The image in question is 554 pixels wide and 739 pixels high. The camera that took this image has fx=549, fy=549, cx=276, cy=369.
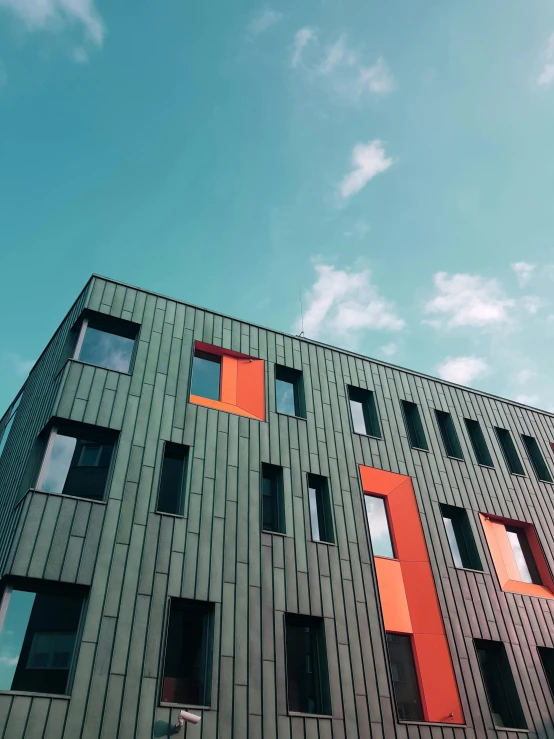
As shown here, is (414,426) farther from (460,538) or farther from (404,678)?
(404,678)

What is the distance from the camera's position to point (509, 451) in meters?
22.2

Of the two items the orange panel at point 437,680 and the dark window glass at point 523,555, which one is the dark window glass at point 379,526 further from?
the dark window glass at point 523,555

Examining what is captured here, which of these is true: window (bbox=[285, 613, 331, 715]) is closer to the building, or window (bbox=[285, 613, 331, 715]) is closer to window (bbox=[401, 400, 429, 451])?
the building

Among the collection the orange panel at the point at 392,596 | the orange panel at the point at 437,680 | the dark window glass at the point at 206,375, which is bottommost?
the orange panel at the point at 437,680

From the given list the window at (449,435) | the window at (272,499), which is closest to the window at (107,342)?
the window at (272,499)

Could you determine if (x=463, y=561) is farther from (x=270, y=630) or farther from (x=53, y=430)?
(x=53, y=430)

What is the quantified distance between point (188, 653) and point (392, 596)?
6.10m

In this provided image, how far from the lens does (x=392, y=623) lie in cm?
1501

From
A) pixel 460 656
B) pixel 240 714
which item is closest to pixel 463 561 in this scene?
pixel 460 656

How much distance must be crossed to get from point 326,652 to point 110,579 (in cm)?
558

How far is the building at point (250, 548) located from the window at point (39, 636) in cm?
4

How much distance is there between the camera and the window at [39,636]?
1070 cm

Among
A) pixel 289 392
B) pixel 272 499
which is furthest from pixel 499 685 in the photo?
pixel 289 392

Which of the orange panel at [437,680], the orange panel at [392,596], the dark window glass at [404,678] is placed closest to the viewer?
the dark window glass at [404,678]
